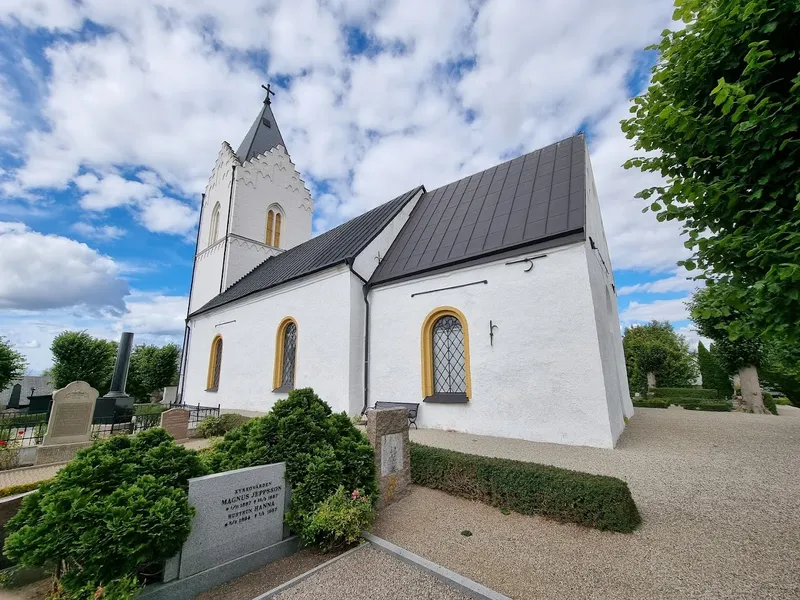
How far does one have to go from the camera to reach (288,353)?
12414mm

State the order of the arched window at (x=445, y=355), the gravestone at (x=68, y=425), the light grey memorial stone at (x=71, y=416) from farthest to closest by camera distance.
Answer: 1. the arched window at (x=445, y=355)
2. the light grey memorial stone at (x=71, y=416)
3. the gravestone at (x=68, y=425)

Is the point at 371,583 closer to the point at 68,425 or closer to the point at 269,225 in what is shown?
the point at 68,425

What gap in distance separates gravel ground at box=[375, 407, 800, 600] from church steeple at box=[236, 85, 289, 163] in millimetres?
20990

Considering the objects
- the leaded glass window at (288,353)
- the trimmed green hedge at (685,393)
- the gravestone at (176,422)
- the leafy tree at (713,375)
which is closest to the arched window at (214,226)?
the leaded glass window at (288,353)

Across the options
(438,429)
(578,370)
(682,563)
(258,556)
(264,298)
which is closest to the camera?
(682,563)

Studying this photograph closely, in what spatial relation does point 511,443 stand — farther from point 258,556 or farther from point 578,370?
point 258,556

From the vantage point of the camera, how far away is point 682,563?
3111mm

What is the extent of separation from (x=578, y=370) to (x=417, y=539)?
465 cm

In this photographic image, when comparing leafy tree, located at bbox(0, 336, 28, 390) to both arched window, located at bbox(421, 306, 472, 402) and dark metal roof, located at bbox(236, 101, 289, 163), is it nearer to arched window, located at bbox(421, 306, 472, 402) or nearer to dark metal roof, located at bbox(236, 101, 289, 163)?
dark metal roof, located at bbox(236, 101, 289, 163)

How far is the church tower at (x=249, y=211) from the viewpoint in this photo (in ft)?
60.4

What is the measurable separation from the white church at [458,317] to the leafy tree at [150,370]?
9163 millimetres

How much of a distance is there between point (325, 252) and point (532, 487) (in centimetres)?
1084

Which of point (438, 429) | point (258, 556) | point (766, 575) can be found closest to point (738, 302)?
point (766, 575)

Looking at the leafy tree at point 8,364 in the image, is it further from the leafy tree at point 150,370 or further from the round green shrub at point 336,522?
the round green shrub at point 336,522
